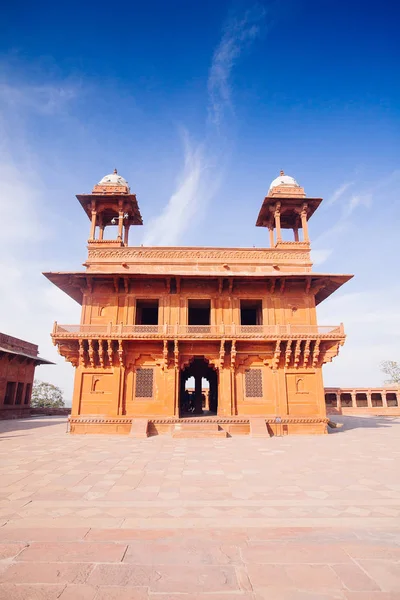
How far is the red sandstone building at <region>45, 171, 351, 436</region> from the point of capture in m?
14.5

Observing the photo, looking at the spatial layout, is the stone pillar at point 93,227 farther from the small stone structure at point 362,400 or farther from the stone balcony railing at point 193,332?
the small stone structure at point 362,400

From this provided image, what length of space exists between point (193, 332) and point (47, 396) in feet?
105

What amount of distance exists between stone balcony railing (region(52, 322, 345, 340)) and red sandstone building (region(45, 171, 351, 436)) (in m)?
0.04

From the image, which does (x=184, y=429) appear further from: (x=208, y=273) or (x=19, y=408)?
(x=19, y=408)

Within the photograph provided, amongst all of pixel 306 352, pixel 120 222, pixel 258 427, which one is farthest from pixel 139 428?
pixel 120 222

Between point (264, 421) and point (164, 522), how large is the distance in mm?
10743

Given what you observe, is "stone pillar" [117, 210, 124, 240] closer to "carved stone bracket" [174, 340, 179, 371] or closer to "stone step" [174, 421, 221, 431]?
"carved stone bracket" [174, 340, 179, 371]

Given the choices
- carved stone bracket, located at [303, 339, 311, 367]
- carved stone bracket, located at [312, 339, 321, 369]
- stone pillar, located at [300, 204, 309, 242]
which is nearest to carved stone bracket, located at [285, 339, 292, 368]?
carved stone bracket, located at [303, 339, 311, 367]

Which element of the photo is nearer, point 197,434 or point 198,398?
point 197,434

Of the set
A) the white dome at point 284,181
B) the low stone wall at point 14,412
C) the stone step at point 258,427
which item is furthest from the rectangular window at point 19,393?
the white dome at point 284,181

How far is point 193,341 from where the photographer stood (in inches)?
594

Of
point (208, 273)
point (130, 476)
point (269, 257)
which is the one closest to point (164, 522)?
point (130, 476)

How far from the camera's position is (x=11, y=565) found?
3037 mm

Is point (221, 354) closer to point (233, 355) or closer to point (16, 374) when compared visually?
point (233, 355)
